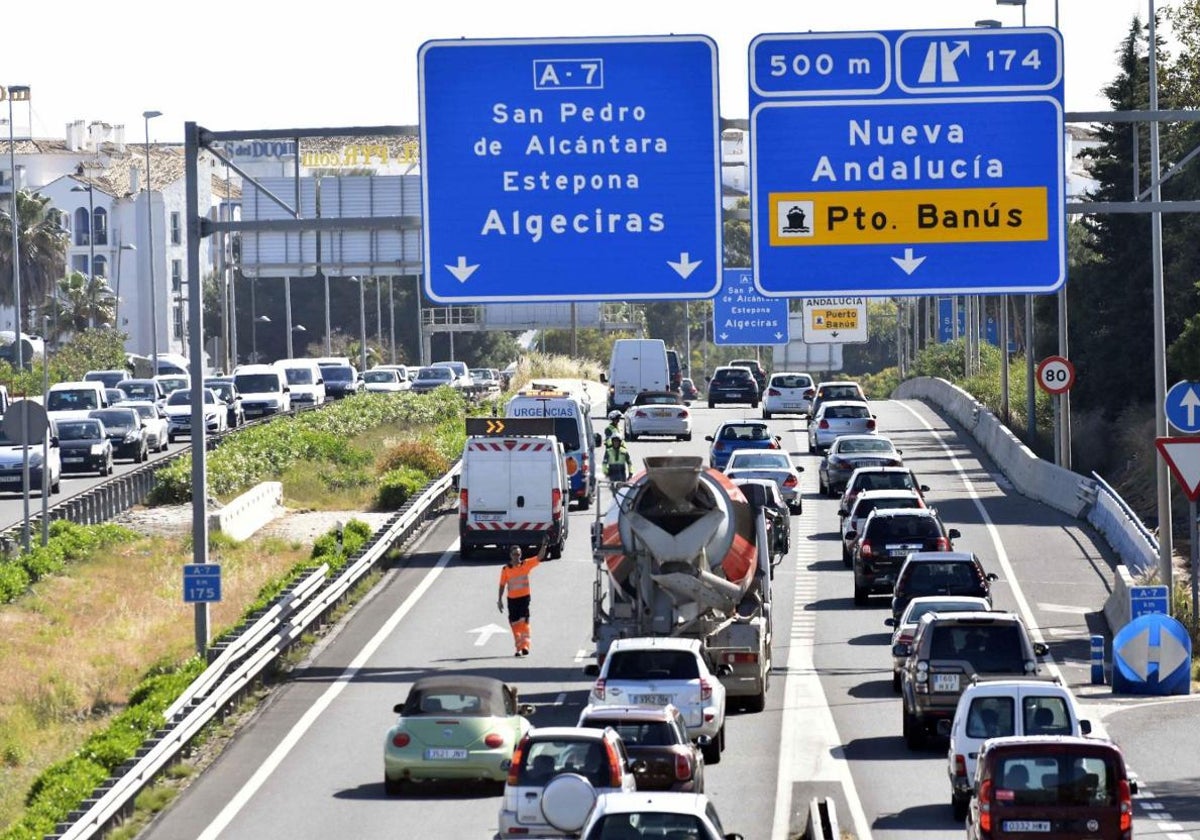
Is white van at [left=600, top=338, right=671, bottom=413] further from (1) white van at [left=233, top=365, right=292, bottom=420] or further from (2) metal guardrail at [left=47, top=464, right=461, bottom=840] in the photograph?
(2) metal guardrail at [left=47, top=464, right=461, bottom=840]

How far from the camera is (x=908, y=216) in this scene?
82.0ft

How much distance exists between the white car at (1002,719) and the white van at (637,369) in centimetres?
5777

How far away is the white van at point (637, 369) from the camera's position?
261 feet

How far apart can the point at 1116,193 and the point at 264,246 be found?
82.6 feet

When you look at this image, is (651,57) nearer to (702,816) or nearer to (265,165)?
(702,816)

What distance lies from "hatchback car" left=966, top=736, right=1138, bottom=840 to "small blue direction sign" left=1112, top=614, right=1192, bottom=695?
1190 centimetres

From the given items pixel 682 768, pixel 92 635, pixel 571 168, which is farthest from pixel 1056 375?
pixel 682 768

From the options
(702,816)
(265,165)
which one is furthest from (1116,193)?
(265,165)

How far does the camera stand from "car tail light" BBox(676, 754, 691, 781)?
21422 millimetres

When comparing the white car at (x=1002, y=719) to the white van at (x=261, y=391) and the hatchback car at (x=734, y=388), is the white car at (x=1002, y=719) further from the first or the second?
the hatchback car at (x=734, y=388)

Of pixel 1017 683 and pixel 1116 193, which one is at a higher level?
pixel 1116 193

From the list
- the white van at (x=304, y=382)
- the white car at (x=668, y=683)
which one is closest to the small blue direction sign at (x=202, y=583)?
the white car at (x=668, y=683)

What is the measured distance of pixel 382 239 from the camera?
64.5 m

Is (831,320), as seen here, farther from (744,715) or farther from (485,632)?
(744,715)
